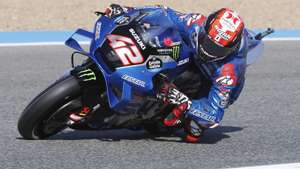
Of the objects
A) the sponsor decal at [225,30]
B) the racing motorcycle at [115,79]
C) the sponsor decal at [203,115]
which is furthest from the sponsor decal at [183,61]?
the sponsor decal at [203,115]

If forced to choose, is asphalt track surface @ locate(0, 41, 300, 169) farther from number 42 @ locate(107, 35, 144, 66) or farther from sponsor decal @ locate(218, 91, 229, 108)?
number 42 @ locate(107, 35, 144, 66)

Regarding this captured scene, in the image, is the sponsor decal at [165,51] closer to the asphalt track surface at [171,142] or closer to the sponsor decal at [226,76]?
the sponsor decal at [226,76]

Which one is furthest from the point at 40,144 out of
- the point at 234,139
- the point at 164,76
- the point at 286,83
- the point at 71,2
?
the point at 71,2

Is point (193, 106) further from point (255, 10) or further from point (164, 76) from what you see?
point (255, 10)

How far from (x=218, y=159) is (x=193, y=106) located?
0.50 metres

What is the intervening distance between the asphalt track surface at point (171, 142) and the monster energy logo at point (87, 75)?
1.93ft

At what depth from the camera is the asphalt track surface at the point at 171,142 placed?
6.23m

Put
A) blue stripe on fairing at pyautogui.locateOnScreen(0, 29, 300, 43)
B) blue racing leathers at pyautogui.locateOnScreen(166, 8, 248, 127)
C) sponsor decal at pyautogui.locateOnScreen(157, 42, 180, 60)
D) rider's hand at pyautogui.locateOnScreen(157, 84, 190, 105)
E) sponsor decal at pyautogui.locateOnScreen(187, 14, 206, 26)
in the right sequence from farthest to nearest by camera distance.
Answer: blue stripe on fairing at pyautogui.locateOnScreen(0, 29, 300, 43)
sponsor decal at pyautogui.locateOnScreen(187, 14, 206, 26)
blue racing leathers at pyautogui.locateOnScreen(166, 8, 248, 127)
rider's hand at pyautogui.locateOnScreen(157, 84, 190, 105)
sponsor decal at pyautogui.locateOnScreen(157, 42, 180, 60)

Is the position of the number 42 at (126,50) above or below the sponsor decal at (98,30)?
below

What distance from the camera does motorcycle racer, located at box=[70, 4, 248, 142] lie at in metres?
6.43

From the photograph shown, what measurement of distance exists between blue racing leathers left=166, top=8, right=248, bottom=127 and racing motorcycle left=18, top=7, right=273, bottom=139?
0.13 m

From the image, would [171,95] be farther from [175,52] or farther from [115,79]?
[115,79]

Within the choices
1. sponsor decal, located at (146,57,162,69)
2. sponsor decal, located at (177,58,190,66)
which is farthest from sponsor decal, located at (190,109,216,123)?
sponsor decal, located at (146,57,162,69)

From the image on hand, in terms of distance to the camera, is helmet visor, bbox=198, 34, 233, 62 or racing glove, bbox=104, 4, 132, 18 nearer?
helmet visor, bbox=198, 34, 233, 62
